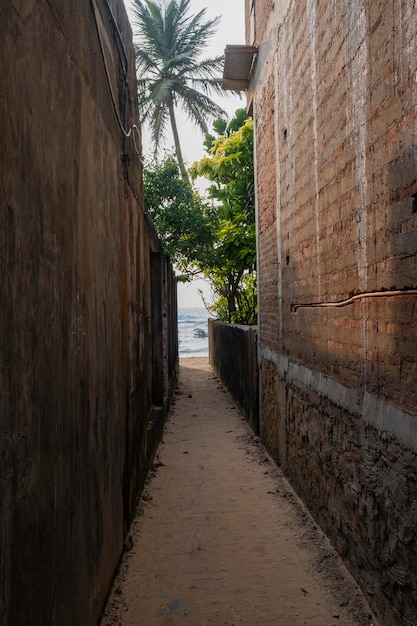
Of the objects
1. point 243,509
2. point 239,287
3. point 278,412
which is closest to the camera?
point 243,509

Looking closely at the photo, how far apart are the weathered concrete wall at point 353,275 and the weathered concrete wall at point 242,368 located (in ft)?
6.17

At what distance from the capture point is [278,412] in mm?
5656

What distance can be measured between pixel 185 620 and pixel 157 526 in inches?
53.4

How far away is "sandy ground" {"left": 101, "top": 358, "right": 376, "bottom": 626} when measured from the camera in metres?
3.00

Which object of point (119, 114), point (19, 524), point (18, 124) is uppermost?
point (119, 114)

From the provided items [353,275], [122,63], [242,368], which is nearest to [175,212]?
[242,368]

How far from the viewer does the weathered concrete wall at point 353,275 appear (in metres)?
2.53

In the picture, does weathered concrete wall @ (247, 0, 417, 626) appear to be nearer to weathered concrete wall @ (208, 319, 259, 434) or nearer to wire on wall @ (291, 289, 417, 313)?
wire on wall @ (291, 289, 417, 313)

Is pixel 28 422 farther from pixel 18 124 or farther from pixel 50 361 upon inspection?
pixel 18 124

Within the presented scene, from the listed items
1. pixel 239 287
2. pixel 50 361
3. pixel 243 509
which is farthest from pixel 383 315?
pixel 239 287

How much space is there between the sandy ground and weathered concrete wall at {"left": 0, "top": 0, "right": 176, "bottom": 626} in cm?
31

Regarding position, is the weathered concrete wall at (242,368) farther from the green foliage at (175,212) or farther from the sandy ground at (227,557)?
the green foliage at (175,212)

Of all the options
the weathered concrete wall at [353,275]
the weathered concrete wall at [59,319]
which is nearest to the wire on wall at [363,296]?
the weathered concrete wall at [353,275]

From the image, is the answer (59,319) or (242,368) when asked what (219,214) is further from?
(59,319)
